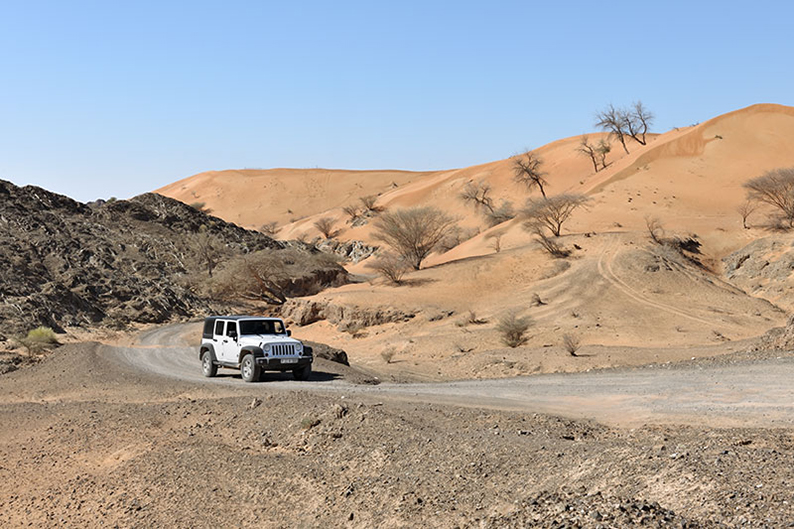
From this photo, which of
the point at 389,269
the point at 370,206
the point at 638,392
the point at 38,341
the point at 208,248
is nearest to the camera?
the point at 638,392

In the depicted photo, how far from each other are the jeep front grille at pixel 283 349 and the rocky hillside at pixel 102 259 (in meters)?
18.7

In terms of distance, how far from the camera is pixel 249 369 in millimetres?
20516

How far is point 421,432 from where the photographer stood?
1234cm

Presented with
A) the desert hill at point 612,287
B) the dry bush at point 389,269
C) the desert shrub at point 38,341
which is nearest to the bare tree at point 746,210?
the desert hill at point 612,287

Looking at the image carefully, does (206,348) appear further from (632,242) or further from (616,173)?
(616,173)

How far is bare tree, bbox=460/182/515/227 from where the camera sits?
64438 millimetres

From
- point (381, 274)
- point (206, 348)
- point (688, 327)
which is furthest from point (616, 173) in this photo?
point (206, 348)

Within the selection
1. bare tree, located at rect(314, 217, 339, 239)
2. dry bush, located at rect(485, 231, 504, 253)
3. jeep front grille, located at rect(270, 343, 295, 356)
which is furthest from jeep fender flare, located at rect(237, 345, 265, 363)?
bare tree, located at rect(314, 217, 339, 239)

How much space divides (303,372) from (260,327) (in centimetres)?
189

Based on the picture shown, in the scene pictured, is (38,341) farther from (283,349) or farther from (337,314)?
(337,314)

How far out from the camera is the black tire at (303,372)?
68.8 feet

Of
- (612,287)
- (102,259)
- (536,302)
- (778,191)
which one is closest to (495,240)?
(612,287)

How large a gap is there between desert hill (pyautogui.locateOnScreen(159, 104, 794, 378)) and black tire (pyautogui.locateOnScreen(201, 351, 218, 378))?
7.43 meters

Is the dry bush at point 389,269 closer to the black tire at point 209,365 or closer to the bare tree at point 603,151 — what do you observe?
the black tire at point 209,365
